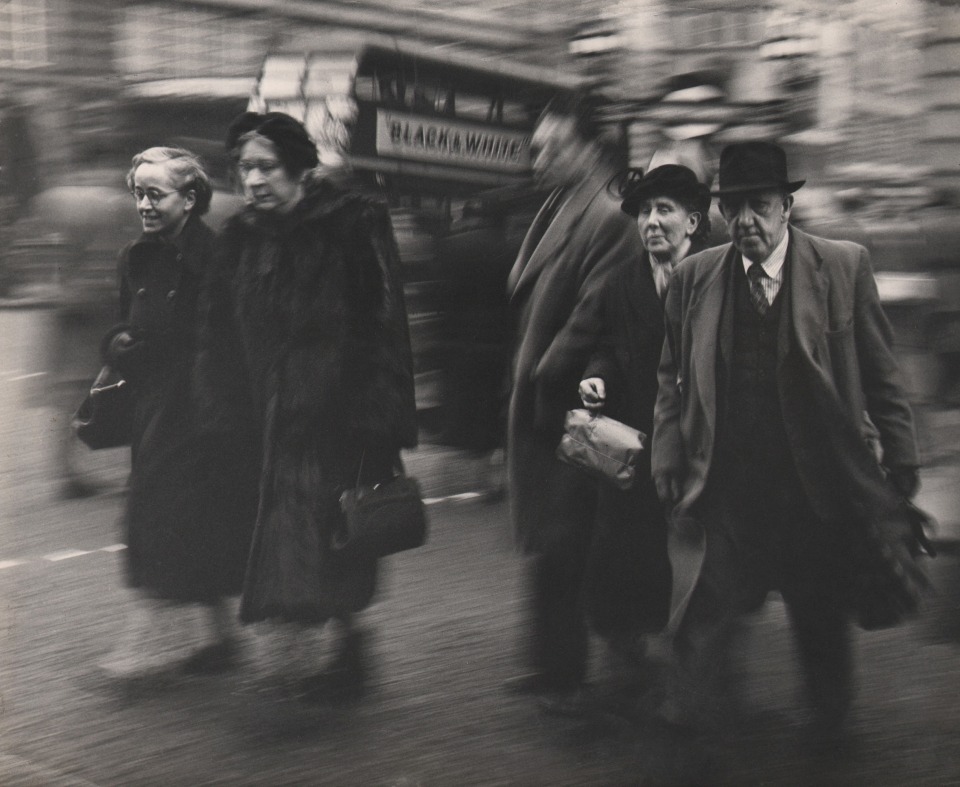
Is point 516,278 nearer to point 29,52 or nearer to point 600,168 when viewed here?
point 600,168

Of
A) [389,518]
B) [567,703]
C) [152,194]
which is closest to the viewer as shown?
[567,703]

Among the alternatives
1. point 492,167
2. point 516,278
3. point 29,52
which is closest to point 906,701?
point 516,278

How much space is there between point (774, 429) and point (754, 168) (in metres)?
0.75

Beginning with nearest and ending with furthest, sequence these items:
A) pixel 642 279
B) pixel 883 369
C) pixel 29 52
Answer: pixel 883 369
pixel 642 279
pixel 29 52

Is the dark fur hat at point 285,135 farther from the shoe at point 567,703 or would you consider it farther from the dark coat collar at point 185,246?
the shoe at point 567,703

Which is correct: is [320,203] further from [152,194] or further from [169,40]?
[169,40]

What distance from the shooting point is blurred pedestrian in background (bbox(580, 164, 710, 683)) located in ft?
13.5

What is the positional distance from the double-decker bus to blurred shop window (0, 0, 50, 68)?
0.86m

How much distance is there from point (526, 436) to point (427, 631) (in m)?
0.74

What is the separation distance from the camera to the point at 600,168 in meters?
4.17

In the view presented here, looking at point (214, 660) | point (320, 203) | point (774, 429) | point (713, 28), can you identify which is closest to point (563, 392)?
point (774, 429)

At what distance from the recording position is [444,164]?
4.34 m

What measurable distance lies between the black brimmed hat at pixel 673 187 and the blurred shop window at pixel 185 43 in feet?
4.48

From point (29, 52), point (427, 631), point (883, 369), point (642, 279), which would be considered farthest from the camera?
point (29, 52)
